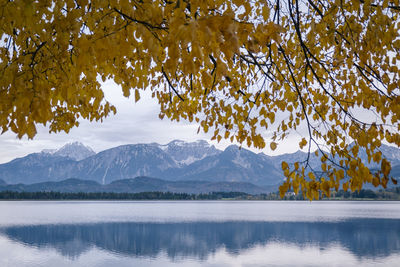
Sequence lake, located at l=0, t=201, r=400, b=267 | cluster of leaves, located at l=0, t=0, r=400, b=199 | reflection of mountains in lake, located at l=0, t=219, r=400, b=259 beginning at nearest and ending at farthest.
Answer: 1. cluster of leaves, located at l=0, t=0, r=400, b=199
2. lake, located at l=0, t=201, r=400, b=267
3. reflection of mountains in lake, located at l=0, t=219, r=400, b=259

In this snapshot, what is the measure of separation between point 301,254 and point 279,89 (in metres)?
33.5

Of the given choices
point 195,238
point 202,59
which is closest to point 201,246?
point 195,238

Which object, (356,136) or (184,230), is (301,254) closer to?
(184,230)

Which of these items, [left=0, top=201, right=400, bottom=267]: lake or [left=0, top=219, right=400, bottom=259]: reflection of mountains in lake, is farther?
[left=0, top=219, right=400, bottom=259]: reflection of mountains in lake

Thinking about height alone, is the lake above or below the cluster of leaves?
below

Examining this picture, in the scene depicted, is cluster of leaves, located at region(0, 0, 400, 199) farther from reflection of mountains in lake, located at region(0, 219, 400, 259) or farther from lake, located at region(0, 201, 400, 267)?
reflection of mountains in lake, located at region(0, 219, 400, 259)

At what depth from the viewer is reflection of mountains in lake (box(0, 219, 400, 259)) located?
41.6 meters

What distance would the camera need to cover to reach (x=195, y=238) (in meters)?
50.2

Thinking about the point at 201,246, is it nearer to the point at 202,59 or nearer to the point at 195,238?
the point at 195,238

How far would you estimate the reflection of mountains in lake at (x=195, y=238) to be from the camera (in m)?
41.6

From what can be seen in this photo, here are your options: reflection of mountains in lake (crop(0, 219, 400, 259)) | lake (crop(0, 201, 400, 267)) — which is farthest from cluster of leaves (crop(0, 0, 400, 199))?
reflection of mountains in lake (crop(0, 219, 400, 259))

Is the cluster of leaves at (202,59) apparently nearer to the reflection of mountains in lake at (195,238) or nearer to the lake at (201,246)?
the lake at (201,246)

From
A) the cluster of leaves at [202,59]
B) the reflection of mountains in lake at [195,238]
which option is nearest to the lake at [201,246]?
the reflection of mountains in lake at [195,238]

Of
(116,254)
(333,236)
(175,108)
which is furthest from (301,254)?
(175,108)
